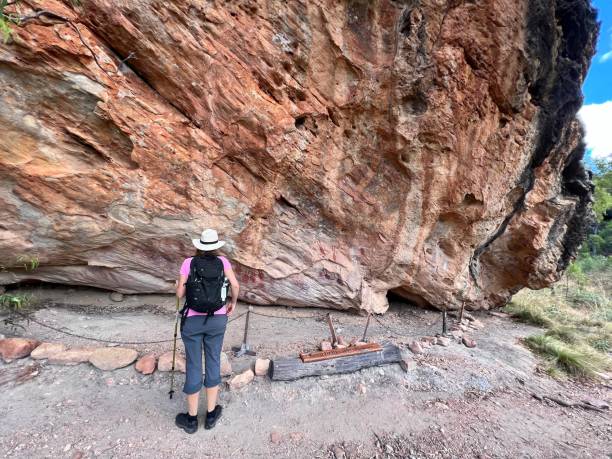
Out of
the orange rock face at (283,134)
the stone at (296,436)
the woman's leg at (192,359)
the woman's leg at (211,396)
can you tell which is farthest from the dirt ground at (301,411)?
the orange rock face at (283,134)

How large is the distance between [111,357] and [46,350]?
859mm

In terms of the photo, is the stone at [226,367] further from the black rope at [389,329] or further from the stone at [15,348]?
the black rope at [389,329]

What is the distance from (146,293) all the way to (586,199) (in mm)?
11462

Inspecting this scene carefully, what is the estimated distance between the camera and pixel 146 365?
3.78 m

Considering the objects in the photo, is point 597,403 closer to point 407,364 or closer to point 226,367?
point 407,364

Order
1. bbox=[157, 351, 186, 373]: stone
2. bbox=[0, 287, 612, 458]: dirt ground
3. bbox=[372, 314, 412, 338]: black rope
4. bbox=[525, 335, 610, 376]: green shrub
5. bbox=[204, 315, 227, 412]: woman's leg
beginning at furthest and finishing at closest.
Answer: bbox=[372, 314, 412, 338]: black rope < bbox=[525, 335, 610, 376]: green shrub < bbox=[157, 351, 186, 373]: stone < bbox=[204, 315, 227, 412]: woman's leg < bbox=[0, 287, 612, 458]: dirt ground

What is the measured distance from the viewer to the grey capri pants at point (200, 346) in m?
2.95

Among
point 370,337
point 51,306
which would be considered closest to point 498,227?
point 370,337

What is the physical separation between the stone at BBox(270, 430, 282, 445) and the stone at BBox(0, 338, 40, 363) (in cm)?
345

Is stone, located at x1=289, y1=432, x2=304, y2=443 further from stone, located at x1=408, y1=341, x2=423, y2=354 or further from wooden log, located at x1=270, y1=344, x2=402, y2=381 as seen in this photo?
stone, located at x1=408, y1=341, x2=423, y2=354

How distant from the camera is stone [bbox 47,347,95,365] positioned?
147 inches

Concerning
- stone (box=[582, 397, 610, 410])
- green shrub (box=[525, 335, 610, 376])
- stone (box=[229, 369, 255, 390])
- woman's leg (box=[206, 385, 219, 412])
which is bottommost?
stone (box=[229, 369, 255, 390])

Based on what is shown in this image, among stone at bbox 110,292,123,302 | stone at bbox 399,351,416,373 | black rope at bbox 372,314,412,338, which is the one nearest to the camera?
stone at bbox 399,351,416,373

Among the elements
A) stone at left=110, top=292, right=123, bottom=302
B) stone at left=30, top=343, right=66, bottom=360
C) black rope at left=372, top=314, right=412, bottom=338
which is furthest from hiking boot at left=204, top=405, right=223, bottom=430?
black rope at left=372, top=314, right=412, bottom=338
